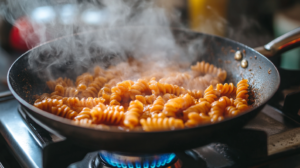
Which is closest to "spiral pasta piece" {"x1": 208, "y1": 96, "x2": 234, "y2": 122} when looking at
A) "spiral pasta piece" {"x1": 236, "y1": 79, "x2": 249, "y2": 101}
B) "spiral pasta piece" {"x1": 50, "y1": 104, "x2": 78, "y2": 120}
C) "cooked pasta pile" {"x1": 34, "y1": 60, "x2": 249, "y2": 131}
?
"cooked pasta pile" {"x1": 34, "y1": 60, "x2": 249, "y2": 131}

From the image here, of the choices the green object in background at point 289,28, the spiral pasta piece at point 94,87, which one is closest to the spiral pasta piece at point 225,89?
the spiral pasta piece at point 94,87

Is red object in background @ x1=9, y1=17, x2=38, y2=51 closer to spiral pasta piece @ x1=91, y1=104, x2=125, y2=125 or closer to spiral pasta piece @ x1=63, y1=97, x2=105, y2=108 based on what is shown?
spiral pasta piece @ x1=63, y1=97, x2=105, y2=108

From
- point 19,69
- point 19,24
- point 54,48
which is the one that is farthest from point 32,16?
point 19,69

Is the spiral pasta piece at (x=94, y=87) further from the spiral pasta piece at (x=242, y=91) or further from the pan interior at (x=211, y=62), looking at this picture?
the spiral pasta piece at (x=242, y=91)

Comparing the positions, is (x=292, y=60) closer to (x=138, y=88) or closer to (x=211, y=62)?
(x=211, y=62)

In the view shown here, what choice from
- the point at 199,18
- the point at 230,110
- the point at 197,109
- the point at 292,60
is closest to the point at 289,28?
the point at 292,60

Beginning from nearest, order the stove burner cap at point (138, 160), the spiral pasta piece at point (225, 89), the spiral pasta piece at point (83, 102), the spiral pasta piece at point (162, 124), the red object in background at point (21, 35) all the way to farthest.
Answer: the spiral pasta piece at point (162, 124), the stove burner cap at point (138, 160), the spiral pasta piece at point (83, 102), the spiral pasta piece at point (225, 89), the red object in background at point (21, 35)

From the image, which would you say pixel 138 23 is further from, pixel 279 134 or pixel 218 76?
pixel 279 134
